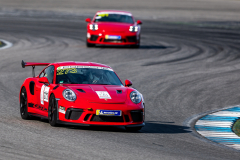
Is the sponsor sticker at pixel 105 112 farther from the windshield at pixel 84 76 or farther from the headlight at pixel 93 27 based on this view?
the headlight at pixel 93 27

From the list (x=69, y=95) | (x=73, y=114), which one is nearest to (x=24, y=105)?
(x=69, y=95)

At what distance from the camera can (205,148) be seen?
751 centimetres

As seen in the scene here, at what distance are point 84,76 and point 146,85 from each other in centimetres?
483

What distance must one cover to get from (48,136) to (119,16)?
14.7m

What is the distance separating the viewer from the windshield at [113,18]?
2169cm

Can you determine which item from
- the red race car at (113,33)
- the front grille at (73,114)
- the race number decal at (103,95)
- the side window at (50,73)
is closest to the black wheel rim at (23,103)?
the side window at (50,73)

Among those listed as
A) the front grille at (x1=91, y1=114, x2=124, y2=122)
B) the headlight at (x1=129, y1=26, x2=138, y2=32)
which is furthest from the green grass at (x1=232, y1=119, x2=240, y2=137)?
the headlight at (x1=129, y1=26, x2=138, y2=32)

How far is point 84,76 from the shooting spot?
9258 mm

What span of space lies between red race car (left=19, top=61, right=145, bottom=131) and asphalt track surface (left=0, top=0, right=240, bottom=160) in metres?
0.19

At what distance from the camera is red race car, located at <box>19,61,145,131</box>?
830cm

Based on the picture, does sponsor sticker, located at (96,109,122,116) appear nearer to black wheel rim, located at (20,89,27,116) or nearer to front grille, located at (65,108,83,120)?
front grille, located at (65,108,83,120)

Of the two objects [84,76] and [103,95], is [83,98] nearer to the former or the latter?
[103,95]

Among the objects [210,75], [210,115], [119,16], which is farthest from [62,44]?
[210,115]

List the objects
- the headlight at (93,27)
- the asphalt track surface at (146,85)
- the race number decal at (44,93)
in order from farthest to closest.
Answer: the headlight at (93,27), the race number decal at (44,93), the asphalt track surface at (146,85)
